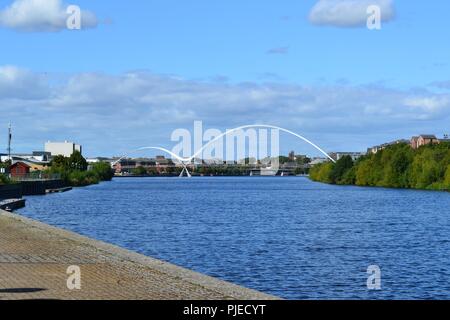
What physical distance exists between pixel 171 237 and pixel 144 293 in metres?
26.2

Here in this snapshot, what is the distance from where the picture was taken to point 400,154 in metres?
143

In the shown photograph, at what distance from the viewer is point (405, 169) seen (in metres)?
142

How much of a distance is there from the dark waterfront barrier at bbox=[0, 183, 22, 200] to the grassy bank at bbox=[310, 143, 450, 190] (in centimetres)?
6246

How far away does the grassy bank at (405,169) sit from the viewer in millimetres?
129500

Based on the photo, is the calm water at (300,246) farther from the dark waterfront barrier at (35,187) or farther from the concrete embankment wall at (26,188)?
the dark waterfront barrier at (35,187)

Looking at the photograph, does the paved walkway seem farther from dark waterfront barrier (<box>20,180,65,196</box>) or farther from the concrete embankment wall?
dark waterfront barrier (<box>20,180,65,196</box>)

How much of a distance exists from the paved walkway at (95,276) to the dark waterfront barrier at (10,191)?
205 ft

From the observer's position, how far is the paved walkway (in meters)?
15.1

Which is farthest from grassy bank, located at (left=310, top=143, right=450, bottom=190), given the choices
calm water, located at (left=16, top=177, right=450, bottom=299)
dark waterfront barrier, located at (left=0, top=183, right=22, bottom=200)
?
calm water, located at (left=16, top=177, right=450, bottom=299)

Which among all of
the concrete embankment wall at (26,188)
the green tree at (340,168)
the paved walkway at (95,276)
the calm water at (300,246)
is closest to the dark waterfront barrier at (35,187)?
the concrete embankment wall at (26,188)

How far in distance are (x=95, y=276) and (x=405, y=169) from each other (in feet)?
423
